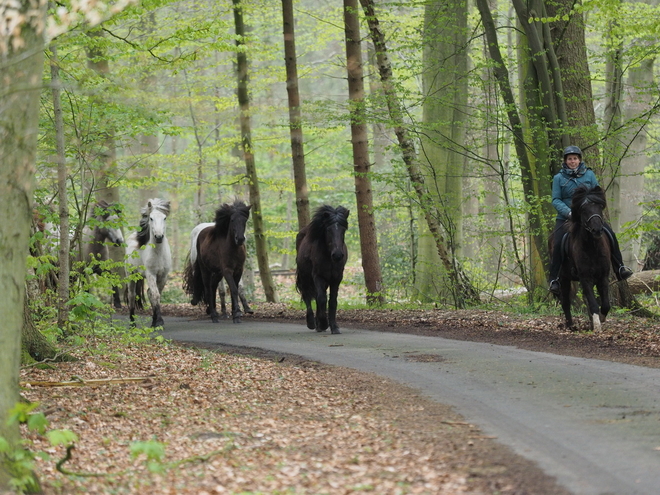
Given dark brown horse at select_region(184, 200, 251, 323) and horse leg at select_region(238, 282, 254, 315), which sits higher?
dark brown horse at select_region(184, 200, 251, 323)

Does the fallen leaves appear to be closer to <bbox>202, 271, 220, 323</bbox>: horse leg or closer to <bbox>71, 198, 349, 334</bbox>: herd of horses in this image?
<bbox>71, 198, 349, 334</bbox>: herd of horses

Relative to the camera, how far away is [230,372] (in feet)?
32.6

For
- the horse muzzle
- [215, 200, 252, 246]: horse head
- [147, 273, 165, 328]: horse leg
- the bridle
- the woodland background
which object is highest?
the woodland background

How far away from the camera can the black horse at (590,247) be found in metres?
11.9

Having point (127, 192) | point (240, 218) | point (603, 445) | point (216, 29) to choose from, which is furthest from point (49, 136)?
point (127, 192)

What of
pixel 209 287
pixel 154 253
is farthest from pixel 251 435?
pixel 209 287

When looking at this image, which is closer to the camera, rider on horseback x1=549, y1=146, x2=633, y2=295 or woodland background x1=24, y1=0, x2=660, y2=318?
rider on horseback x1=549, y1=146, x2=633, y2=295

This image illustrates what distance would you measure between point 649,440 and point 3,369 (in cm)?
472

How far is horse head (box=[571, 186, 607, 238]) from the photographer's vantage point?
1173 cm

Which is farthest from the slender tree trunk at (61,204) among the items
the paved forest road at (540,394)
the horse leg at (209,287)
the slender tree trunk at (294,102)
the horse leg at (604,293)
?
the slender tree trunk at (294,102)

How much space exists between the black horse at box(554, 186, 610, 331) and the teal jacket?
28cm

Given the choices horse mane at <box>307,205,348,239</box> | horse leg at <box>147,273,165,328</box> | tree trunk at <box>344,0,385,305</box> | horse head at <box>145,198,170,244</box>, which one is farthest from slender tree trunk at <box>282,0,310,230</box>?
horse mane at <box>307,205,348,239</box>

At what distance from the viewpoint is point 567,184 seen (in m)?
12.8

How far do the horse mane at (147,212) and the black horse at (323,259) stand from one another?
10.8 ft
